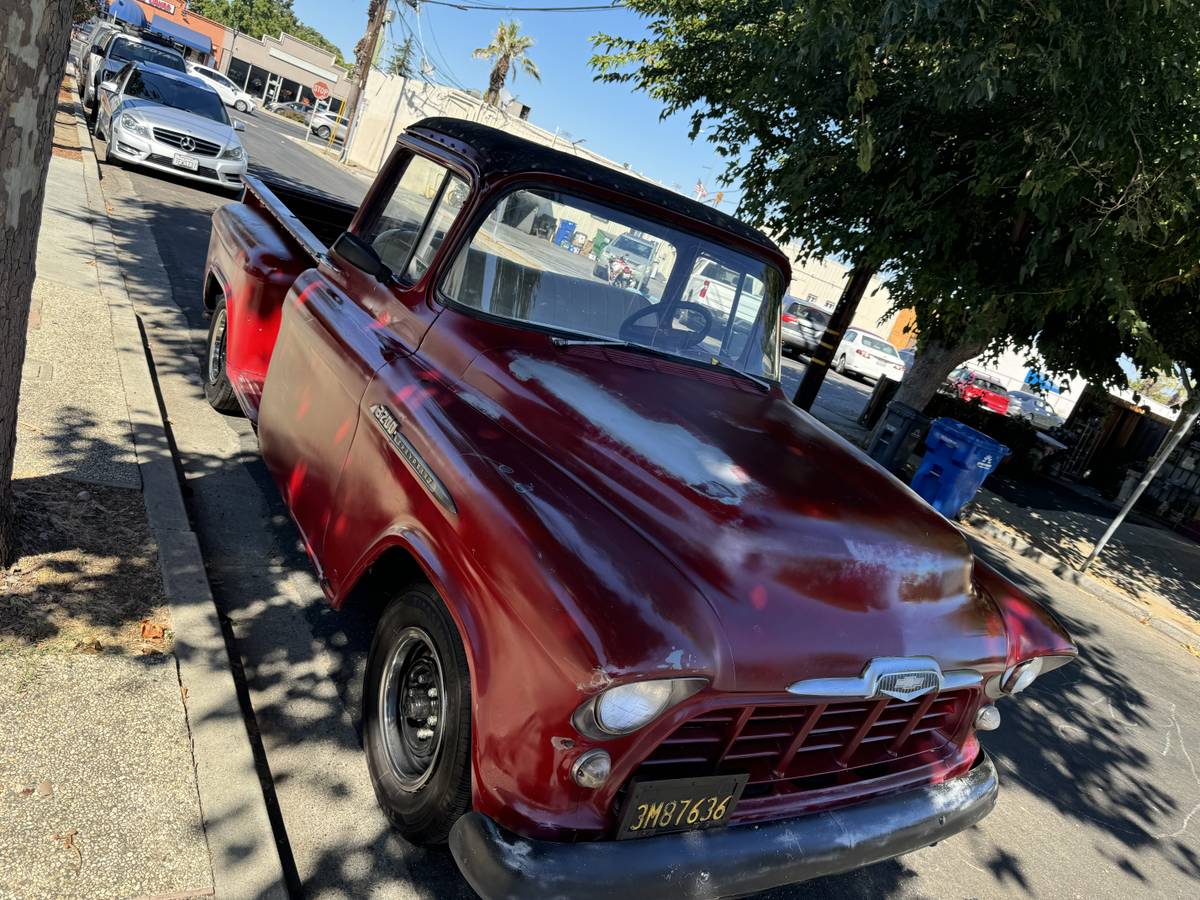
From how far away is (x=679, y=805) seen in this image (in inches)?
84.1

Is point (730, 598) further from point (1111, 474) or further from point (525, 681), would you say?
point (1111, 474)

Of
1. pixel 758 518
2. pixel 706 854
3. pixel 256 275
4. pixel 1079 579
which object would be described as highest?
pixel 758 518

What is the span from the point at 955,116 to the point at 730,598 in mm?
7846

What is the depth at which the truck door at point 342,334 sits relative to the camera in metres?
3.34

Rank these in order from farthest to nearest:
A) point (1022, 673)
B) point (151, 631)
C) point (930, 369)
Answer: point (930, 369)
point (151, 631)
point (1022, 673)

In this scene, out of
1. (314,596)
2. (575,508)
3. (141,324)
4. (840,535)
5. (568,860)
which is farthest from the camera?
(141,324)

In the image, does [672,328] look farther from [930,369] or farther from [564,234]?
[930,369]

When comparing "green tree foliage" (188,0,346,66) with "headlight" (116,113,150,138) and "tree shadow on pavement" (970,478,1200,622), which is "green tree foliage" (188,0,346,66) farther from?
"tree shadow on pavement" (970,478,1200,622)

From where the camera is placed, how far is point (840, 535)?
265 centimetres

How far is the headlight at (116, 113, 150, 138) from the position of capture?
1284cm

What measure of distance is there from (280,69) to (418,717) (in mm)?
77861

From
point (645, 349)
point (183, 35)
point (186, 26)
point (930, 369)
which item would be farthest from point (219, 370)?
point (186, 26)

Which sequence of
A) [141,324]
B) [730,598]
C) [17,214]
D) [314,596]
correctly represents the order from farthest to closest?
[141,324] → [314,596] → [17,214] → [730,598]

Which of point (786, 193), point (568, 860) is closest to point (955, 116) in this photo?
point (786, 193)
